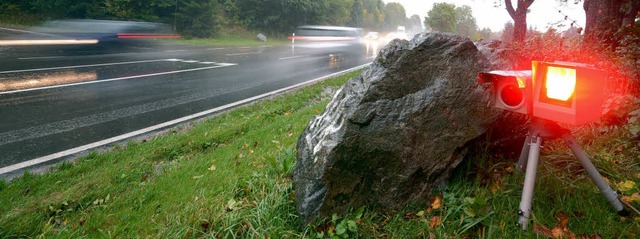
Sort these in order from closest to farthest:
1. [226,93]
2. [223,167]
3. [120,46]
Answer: [223,167] → [226,93] → [120,46]

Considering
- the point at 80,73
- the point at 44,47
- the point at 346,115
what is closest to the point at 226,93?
the point at 80,73

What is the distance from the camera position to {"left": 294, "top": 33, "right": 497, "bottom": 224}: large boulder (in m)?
2.49

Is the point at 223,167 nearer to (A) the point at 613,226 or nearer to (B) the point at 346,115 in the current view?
(B) the point at 346,115

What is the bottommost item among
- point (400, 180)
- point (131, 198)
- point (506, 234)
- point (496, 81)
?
point (131, 198)

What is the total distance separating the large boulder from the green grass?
0.15 metres

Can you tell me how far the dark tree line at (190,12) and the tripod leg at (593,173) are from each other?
27936mm

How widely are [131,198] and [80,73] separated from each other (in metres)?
9.00

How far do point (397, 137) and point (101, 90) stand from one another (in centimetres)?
836

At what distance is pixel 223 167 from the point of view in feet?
13.2

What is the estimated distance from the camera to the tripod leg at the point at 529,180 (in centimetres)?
199

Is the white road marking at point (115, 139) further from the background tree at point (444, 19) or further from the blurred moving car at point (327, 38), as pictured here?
the background tree at point (444, 19)

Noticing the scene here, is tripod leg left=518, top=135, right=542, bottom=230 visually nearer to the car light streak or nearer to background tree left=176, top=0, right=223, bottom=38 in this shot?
the car light streak

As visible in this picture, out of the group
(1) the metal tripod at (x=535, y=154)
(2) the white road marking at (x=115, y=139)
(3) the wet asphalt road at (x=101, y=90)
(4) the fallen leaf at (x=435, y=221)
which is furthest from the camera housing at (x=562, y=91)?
(3) the wet asphalt road at (x=101, y=90)

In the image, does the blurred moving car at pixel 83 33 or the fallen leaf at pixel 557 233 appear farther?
the blurred moving car at pixel 83 33
